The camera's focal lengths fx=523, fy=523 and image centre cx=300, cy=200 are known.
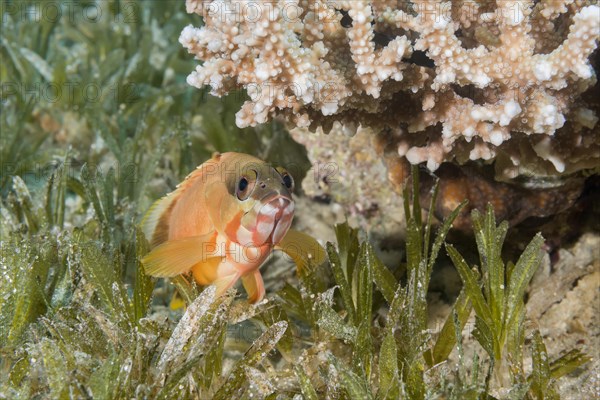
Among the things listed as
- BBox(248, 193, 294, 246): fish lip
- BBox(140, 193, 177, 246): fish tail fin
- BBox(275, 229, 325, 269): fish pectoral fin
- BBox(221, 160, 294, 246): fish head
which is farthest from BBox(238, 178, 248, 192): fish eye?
BBox(140, 193, 177, 246): fish tail fin

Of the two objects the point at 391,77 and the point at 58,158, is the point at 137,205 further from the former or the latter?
the point at 391,77

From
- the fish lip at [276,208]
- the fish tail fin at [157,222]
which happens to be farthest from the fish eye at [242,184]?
the fish tail fin at [157,222]

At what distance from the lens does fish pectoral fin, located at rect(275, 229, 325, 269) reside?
2.60 meters

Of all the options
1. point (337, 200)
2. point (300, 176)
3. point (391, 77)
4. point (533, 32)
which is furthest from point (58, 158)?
point (533, 32)

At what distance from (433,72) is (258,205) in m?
1.13

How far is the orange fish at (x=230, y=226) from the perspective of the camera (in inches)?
88.1

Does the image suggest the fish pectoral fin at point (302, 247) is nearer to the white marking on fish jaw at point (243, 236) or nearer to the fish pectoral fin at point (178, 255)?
the white marking on fish jaw at point (243, 236)

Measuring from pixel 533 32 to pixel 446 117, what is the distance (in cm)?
58

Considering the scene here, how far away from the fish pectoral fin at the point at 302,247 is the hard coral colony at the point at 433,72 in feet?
1.92

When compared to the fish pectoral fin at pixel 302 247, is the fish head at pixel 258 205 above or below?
above

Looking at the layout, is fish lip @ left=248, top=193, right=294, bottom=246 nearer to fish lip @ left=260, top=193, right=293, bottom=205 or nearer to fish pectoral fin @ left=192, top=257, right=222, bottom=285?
fish lip @ left=260, top=193, right=293, bottom=205

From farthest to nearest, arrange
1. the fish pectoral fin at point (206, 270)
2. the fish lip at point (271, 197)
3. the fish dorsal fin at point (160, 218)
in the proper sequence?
the fish dorsal fin at point (160, 218), the fish pectoral fin at point (206, 270), the fish lip at point (271, 197)

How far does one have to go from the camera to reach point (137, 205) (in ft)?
13.1

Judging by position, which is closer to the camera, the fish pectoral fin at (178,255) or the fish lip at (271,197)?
the fish lip at (271,197)
